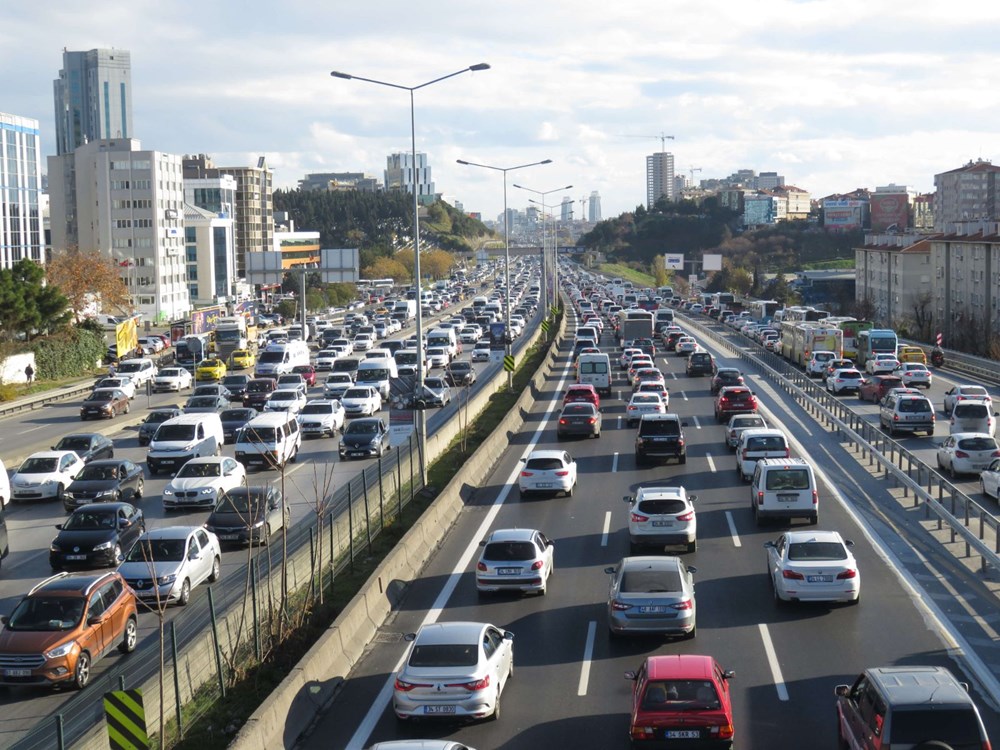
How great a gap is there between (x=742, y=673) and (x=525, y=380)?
43.7 m

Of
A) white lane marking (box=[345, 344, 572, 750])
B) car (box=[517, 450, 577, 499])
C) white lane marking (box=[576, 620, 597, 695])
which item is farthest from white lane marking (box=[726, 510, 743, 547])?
white lane marking (box=[576, 620, 597, 695])

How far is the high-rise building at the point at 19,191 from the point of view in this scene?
14388 centimetres

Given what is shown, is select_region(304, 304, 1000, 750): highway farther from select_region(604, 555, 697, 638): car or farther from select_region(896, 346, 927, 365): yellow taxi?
select_region(896, 346, 927, 365): yellow taxi

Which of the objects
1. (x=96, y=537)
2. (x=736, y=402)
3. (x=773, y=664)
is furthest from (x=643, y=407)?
(x=773, y=664)

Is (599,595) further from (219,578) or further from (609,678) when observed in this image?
(219,578)

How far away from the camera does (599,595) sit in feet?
71.4

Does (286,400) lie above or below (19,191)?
below

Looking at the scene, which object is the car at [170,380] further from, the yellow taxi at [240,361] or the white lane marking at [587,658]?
the white lane marking at [587,658]

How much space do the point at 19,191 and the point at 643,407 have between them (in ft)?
402

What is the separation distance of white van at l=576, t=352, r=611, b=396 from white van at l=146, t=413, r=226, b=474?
64.7 feet

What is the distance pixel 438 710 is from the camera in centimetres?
1499

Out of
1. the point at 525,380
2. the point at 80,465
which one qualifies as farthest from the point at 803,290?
the point at 80,465

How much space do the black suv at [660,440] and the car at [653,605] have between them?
667 inches

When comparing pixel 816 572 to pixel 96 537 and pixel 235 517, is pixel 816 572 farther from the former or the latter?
pixel 96 537
